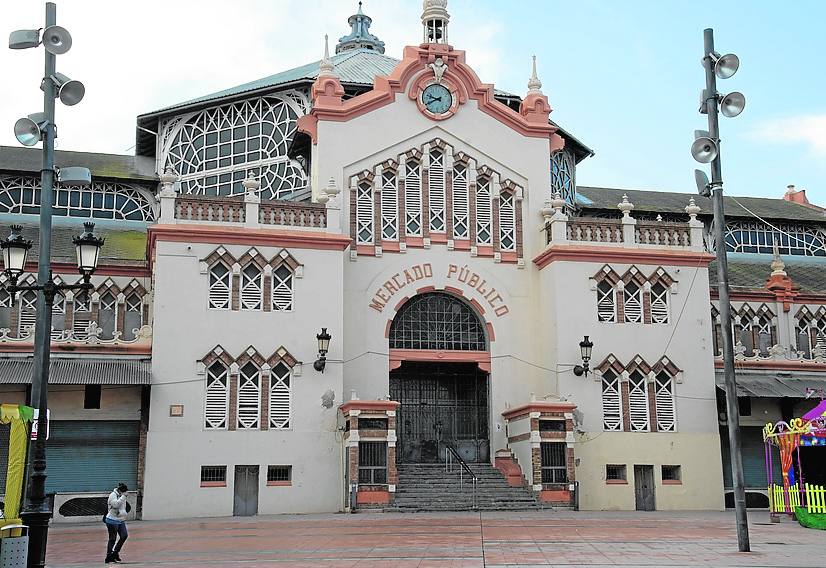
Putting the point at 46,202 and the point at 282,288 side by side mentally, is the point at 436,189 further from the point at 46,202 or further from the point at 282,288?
the point at 46,202

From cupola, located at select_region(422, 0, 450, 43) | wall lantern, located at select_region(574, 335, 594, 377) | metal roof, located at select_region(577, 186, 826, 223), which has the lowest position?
wall lantern, located at select_region(574, 335, 594, 377)

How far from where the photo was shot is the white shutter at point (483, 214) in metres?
35.2

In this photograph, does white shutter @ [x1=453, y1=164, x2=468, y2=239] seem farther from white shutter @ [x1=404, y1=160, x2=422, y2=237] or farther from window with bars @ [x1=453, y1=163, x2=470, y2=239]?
white shutter @ [x1=404, y1=160, x2=422, y2=237]

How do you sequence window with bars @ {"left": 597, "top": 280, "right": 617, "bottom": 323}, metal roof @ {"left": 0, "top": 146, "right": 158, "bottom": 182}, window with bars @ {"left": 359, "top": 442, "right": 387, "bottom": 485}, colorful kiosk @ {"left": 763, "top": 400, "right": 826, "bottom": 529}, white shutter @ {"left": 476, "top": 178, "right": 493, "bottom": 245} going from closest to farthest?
colorful kiosk @ {"left": 763, "top": 400, "right": 826, "bottom": 529}
window with bars @ {"left": 359, "top": 442, "right": 387, "bottom": 485}
window with bars @ {"left": 597, "top": 280, "right": 617, "bottom": 323}
white shutter @ {"left": 476, "top": 178, "right": 493, "bottom": 245}
metal roof @ {"left": 0, "top": 146, "right": 158, "bottom": 182}

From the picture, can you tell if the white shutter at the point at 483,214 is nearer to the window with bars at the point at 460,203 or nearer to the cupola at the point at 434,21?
the window with bars at the point at 460,203

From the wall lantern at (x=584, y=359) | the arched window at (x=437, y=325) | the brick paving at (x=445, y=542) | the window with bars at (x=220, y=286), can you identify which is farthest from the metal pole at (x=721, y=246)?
the window with bars at (x=220, y=286)

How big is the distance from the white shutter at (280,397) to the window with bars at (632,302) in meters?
11.7

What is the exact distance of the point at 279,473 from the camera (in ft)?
102

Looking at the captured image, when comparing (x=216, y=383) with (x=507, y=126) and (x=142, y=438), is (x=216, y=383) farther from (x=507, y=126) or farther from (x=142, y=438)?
(x=507, y=126)

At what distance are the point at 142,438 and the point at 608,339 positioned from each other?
1539 cm

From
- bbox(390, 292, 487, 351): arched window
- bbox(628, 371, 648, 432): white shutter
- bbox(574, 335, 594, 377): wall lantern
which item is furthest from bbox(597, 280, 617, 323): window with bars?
bbox(390, 292, 487, 351): arched window

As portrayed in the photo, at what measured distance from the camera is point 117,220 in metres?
42.1

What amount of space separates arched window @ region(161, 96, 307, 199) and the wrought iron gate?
32.7ft

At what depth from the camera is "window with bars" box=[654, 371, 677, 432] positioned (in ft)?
111
